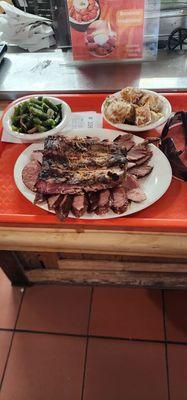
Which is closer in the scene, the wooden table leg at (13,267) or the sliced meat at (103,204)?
the sliced meat at (103,204)

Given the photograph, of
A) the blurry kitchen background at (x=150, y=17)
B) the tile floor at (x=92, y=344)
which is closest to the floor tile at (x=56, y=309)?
the tile floor at (x=92, y=344)

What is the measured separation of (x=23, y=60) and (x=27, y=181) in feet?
3.37

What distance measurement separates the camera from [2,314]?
4.58 ft

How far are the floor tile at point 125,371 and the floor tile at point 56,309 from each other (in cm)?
12

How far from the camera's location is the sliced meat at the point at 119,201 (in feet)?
2.95

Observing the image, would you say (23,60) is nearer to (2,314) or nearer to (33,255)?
(33,255)

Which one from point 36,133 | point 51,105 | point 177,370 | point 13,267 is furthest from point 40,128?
point 177,370

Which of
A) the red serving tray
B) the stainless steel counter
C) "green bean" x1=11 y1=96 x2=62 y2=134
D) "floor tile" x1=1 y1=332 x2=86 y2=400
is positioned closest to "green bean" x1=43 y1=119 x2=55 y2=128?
"green bean" x1=11 y1=96 x2=62 y2=134

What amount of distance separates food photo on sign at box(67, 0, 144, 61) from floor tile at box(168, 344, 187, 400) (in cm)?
133

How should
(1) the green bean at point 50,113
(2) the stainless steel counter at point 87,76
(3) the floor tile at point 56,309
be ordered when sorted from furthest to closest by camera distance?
(2) the stainless steel counter at point 87,76 → (3) the floor tile at point 56,309 → (1) the green bean at point 50,113

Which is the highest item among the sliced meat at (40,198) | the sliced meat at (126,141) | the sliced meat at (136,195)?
the sliced meat at (126,141)

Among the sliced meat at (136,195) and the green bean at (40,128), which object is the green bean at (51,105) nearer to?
the green bean at (40,128)

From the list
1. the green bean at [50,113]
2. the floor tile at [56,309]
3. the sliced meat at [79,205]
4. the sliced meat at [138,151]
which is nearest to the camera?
the sliced meat at [79,205]

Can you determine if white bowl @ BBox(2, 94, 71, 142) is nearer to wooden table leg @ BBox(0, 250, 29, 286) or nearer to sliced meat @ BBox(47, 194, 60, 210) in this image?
sliced meat @ BBox(47, 194, 60, 210)
